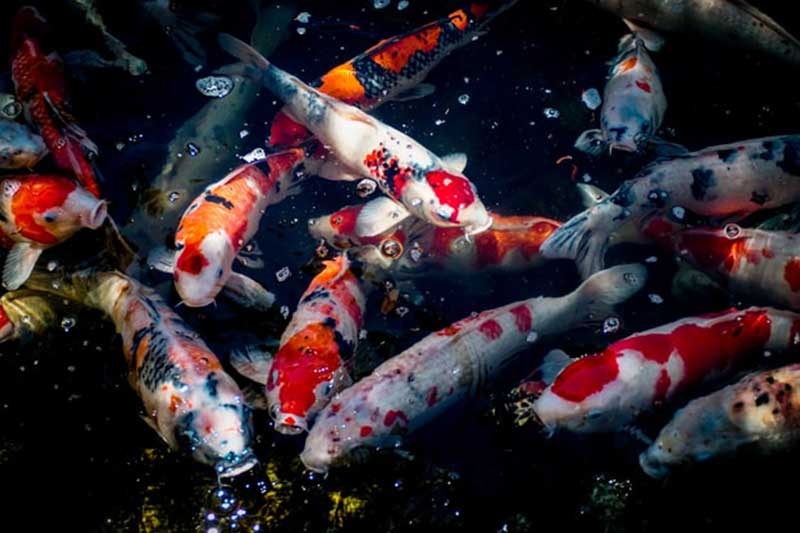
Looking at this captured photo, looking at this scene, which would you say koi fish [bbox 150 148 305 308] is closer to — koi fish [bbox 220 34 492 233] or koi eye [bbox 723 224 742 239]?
koi fish [bbox 220 34 492 233]

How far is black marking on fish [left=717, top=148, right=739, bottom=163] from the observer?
3.49m

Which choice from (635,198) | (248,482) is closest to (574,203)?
(635,198)

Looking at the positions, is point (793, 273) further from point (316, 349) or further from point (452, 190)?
point (316, 349)

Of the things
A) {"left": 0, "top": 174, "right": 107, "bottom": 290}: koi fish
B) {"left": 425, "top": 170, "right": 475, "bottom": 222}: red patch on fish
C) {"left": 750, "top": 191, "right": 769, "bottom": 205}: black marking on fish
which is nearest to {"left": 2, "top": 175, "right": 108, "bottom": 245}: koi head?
{"left": 0, "top": 174, "right": 107, "bottom": 290}: koi fish

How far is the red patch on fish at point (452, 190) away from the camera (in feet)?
11.4

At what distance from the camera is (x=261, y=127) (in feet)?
13.9

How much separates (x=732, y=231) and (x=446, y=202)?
1.49 metres

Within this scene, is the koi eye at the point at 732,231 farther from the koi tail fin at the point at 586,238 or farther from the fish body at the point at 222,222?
the fish body at the point at 222,222

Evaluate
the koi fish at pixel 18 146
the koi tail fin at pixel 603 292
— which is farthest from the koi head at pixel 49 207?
the koi tail fin at pixel 603 292

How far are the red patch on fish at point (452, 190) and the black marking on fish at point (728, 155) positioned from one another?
136 cm

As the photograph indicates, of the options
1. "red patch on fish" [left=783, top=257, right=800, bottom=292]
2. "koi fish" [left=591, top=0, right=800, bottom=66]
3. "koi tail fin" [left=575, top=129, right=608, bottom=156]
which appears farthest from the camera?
"koi fish" [left=591, top=0, right=800, bottom=66]

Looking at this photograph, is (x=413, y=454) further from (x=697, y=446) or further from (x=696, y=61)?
(x=696, y=61)

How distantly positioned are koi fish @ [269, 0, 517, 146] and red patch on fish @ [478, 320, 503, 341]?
5.68ft

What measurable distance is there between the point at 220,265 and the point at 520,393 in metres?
1.62
